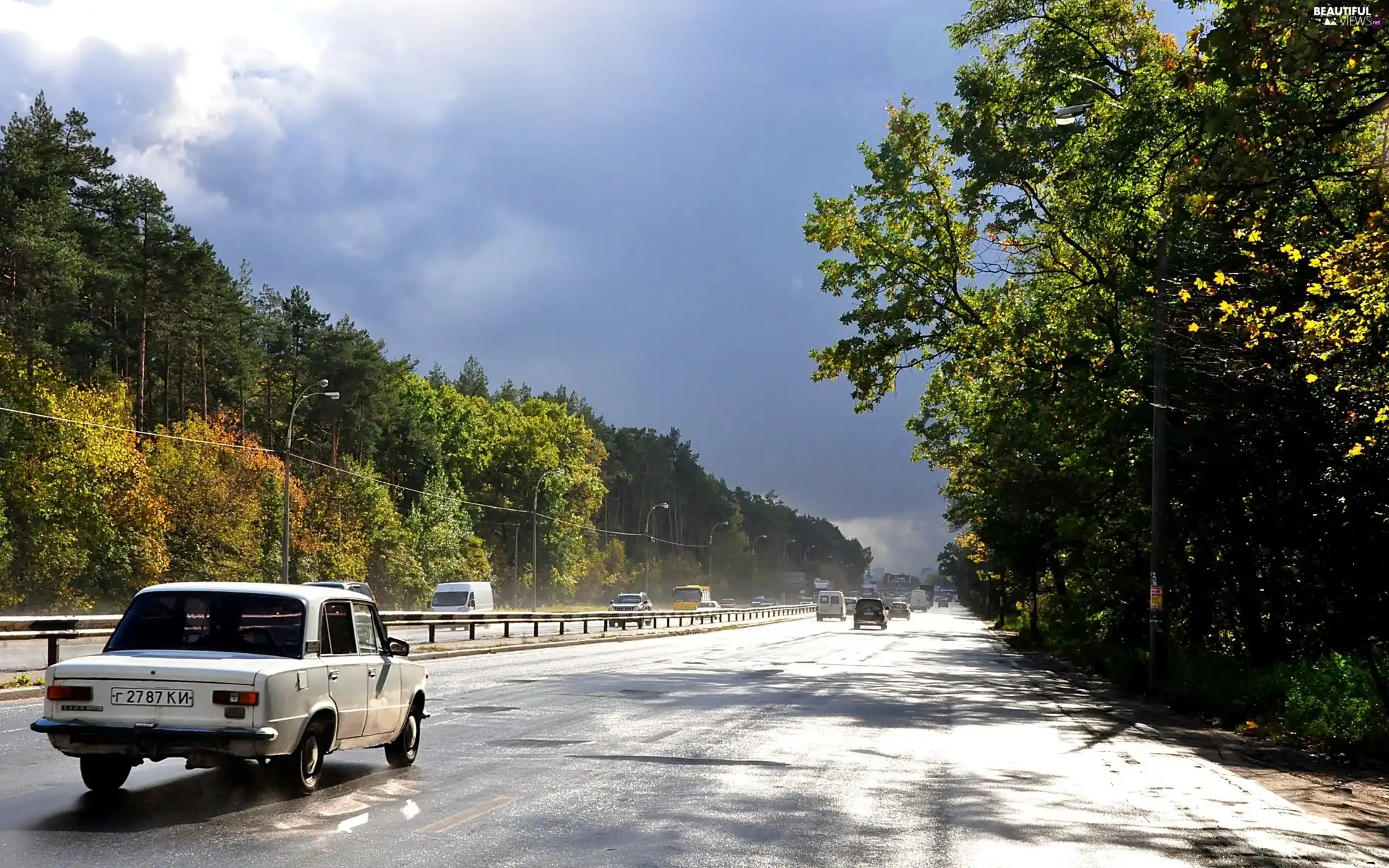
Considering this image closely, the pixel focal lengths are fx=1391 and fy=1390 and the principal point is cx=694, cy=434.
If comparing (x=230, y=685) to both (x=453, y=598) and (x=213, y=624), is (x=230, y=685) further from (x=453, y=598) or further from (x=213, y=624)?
(x=453, y=598)

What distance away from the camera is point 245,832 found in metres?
9.25

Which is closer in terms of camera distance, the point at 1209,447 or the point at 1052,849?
the point at 1052,849

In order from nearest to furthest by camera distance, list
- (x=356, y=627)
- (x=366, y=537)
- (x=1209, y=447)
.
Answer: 1. (x=356, y=627)
2. (x=1209, y=447)
3. (x=366, y=537)

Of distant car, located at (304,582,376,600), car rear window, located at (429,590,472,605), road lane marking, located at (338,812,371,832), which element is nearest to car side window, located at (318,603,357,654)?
distant car, located at (304,582,376,600)

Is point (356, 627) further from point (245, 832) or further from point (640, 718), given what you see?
point (640, 718)

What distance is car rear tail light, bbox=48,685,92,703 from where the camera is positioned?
1016 centimetres

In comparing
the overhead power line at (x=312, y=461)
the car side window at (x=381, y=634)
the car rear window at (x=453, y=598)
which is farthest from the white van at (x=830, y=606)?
the car side window at (x=381, y=634)

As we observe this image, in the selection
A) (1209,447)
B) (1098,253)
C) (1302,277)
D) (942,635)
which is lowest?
(942,635)

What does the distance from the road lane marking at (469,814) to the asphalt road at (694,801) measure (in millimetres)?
36

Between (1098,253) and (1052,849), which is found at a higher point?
(1098,253)

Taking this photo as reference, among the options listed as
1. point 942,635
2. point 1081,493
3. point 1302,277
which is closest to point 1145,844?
point 1302,277

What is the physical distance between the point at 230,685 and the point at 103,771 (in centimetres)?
159

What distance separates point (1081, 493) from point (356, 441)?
6498cm

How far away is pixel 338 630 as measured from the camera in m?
11.7
